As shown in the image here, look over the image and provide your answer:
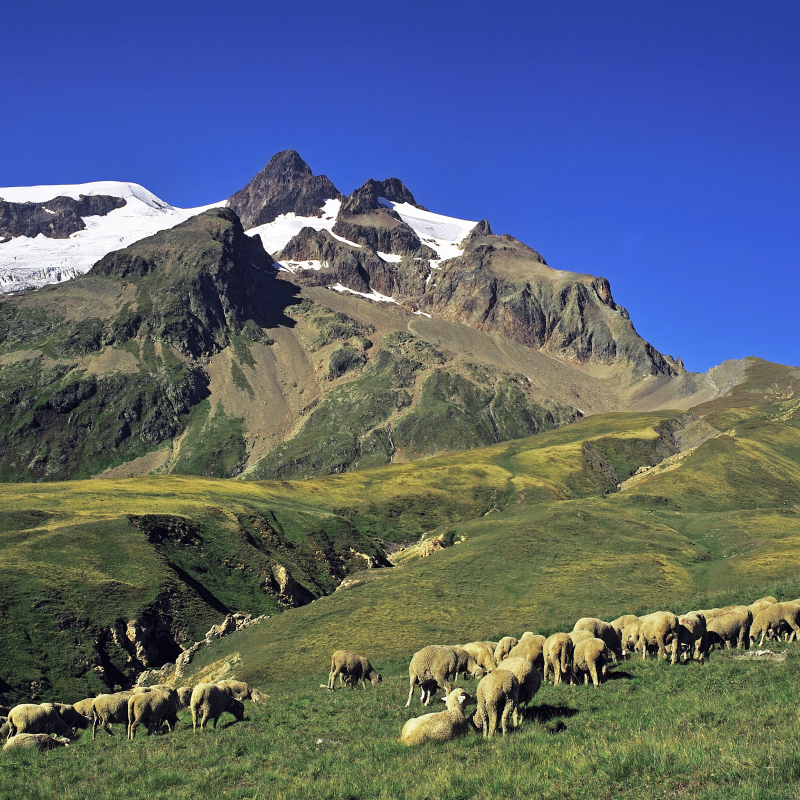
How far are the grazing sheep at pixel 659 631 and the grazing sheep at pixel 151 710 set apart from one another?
2414 centimetres

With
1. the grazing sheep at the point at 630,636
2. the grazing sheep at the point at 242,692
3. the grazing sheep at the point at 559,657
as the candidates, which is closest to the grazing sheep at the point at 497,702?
the grazing sheep at the point at 559,657

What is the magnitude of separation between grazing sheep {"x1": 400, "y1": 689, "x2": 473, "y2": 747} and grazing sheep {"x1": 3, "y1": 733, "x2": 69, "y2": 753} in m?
15.7

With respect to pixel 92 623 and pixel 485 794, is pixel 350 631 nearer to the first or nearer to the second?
pixel 92 623

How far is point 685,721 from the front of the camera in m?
20.2

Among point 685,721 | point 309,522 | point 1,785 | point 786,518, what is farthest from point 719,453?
point 1,785

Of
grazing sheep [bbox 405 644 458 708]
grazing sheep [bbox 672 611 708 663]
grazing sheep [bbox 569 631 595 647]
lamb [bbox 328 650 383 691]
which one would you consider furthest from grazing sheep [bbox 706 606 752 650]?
lamb [bbox 328 650 383 691]

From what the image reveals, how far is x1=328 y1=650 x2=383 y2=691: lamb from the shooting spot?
3872 centimetres

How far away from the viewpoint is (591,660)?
96.0 feet

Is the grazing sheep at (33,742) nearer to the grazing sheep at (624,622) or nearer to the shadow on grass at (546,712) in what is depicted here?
the shadow on grass at (546,712)

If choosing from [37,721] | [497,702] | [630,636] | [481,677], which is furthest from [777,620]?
[37,721]

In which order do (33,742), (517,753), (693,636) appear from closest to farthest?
(517,753) < (33,742) < (693,636)

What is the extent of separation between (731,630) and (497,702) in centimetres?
1965

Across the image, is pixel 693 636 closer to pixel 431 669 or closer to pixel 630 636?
pixel 630 636

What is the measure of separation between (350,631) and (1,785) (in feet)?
134
